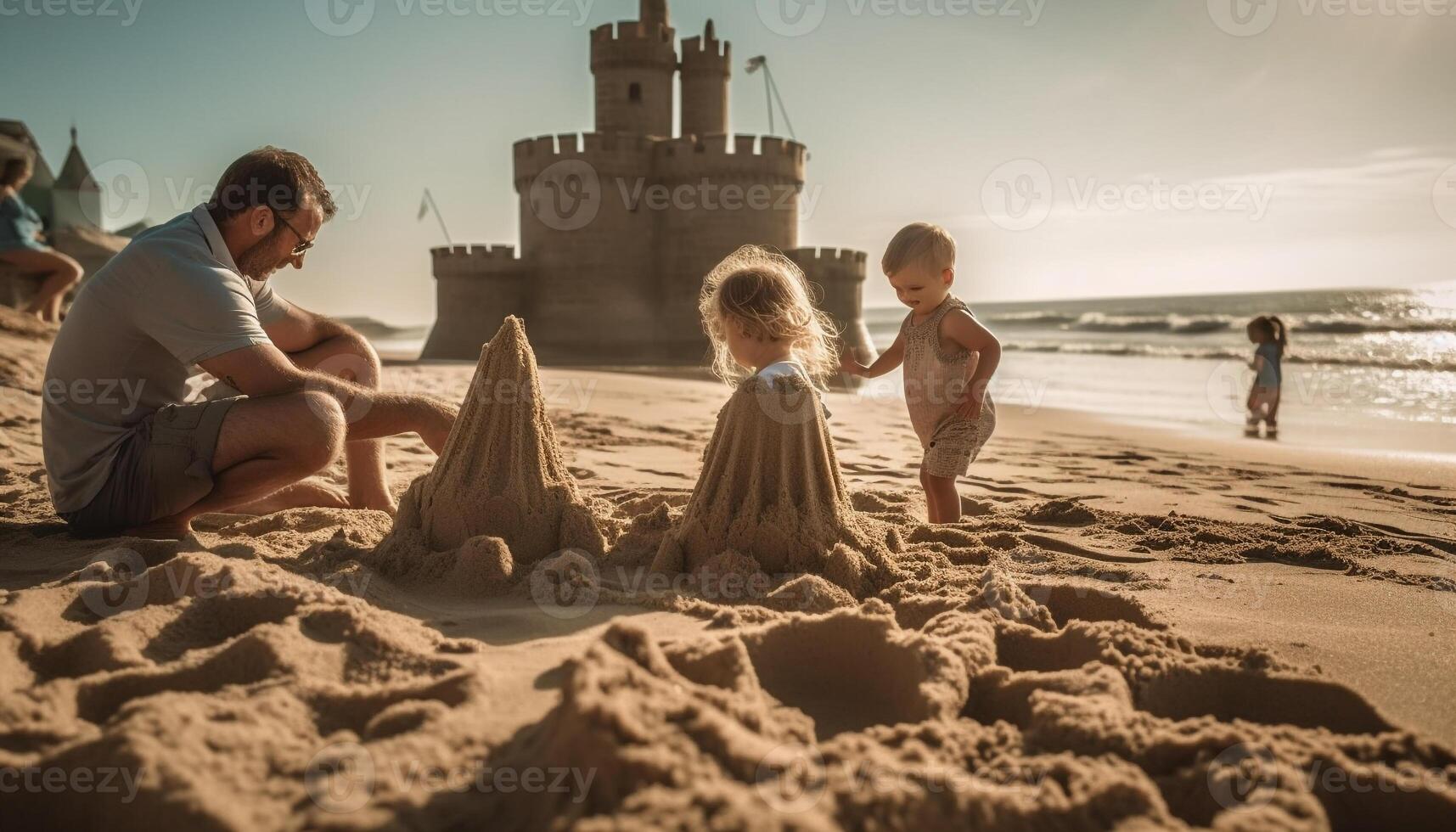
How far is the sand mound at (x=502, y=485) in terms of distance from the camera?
2.81m

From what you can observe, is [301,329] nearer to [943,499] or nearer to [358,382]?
[358,382]

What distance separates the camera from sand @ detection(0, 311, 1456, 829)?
4.30ft

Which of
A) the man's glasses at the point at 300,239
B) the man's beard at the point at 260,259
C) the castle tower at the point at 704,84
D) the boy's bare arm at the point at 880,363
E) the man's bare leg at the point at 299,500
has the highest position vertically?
the castle tower at the point at 704,84

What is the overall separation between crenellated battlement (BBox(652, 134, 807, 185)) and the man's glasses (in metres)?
15.5

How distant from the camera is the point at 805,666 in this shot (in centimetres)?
192

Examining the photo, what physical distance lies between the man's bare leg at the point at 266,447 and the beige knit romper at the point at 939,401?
2220 millimetres

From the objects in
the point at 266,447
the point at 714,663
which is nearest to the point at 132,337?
the point at 266,447

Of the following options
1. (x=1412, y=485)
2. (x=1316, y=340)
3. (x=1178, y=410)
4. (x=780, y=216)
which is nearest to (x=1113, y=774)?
(x=1412, y=485)

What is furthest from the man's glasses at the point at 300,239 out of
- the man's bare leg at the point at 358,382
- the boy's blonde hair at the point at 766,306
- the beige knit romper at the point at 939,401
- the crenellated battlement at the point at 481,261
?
the crenellated battlement at the point at 481,261

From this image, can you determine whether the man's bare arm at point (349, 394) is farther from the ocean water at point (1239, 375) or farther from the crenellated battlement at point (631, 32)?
the crenellated battlement at point (631, 32)

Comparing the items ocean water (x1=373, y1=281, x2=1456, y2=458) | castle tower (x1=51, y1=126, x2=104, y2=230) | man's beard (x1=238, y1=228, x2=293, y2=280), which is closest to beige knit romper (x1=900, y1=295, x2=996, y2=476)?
man's beard (x1=238, y1=228, x2=293, y2=280)

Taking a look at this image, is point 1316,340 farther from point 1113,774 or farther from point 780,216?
point 1113,774

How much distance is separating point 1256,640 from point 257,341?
2.91 metres

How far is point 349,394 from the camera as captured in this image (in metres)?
3.02
